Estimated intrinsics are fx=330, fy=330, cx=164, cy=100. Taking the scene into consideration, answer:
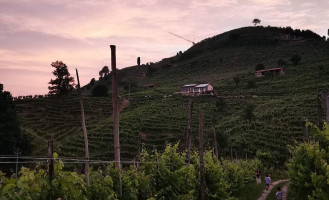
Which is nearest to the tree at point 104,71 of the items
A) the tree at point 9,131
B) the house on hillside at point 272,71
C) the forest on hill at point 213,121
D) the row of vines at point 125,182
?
the forest on hill at point 213,121

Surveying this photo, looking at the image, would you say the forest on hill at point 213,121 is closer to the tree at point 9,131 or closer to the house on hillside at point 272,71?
the house on hillside at point 272,71

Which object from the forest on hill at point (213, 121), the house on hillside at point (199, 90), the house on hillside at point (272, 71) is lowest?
the forest on hill at point (213, 121)

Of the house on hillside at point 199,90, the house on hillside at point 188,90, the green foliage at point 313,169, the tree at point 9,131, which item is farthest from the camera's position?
the house on hillside at point 188,90

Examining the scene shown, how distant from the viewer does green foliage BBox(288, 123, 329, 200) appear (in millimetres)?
12188

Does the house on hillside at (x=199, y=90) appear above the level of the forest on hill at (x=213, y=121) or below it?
above

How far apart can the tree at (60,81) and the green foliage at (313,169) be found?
59.6 m

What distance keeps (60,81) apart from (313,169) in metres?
65.2

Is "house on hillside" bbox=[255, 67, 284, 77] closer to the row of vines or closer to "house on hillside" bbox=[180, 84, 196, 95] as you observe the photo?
"house on hillside" bbox=[180, 84, 196, 95]

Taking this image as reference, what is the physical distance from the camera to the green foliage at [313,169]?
12.2m

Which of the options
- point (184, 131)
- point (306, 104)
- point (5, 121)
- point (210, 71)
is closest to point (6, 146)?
point (5, 121)

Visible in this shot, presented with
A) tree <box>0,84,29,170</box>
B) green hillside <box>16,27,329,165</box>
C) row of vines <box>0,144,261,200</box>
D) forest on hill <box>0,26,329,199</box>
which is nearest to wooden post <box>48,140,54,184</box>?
row of vines <box>0,144,261,200</box>

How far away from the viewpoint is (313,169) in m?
15.2

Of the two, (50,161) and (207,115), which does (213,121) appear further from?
(207,115)

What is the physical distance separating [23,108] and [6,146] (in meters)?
29.4
